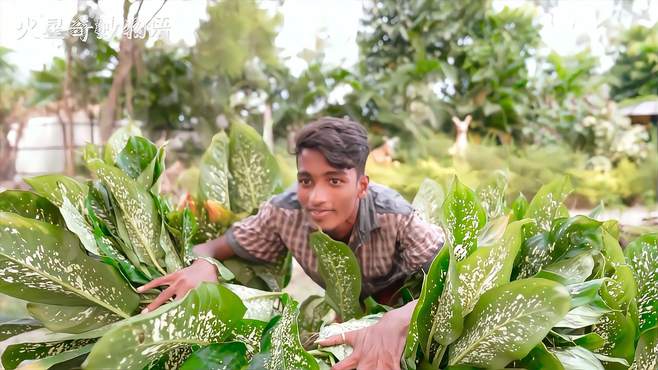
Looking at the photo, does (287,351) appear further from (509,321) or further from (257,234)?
(257,234)

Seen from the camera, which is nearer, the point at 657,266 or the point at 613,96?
the point at 657,266

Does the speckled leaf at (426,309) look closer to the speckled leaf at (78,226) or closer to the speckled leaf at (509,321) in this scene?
the speckled leaf at (509,321)

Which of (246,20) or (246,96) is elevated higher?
(246,20)

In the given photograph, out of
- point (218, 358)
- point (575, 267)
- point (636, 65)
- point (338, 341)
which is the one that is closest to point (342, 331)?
point (338, 341)

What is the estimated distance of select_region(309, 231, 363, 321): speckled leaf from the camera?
64 centimetres

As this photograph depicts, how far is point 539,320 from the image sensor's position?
0.44m

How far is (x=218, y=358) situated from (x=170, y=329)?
0.07 m

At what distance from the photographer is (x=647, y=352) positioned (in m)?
0.60

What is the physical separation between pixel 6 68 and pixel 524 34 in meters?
2.47

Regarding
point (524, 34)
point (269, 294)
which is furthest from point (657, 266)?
point (524, 34)

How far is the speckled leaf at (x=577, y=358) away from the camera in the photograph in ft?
1.64

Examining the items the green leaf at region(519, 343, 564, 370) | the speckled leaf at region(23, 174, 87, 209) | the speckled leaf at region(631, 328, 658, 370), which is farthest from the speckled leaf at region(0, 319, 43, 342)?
the speckled leaf at region(631, 328, 658, 370)

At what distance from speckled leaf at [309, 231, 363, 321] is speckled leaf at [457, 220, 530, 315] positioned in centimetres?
18

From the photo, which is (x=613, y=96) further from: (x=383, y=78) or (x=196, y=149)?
(x=196, y=149)
